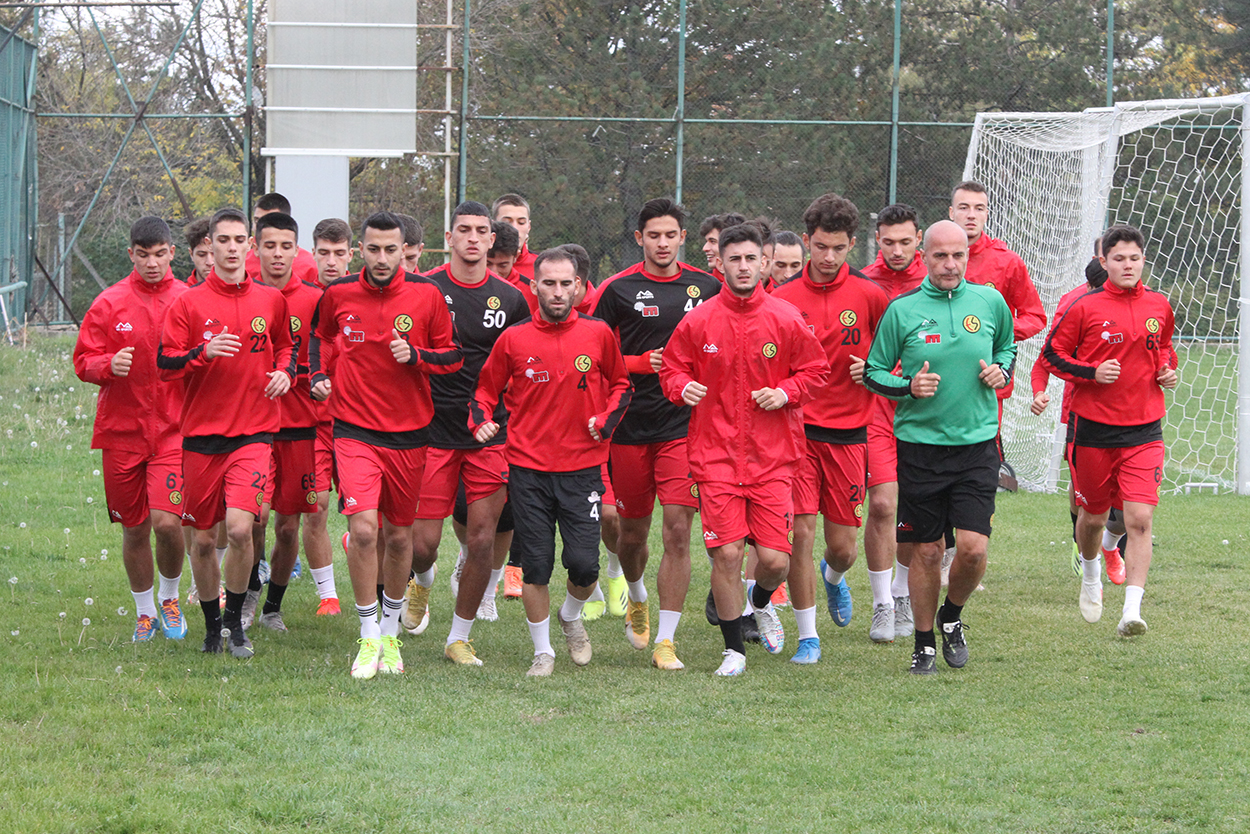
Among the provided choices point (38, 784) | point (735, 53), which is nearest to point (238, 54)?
point (735, 53)

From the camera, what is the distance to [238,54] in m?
23.7

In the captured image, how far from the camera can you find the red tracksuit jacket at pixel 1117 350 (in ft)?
25.3

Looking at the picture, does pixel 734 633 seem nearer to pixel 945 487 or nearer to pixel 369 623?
pixel 945 487

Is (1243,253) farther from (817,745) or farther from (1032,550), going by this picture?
(817,745)

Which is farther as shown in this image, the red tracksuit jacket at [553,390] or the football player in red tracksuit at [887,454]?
the football player in red tracksuit at [887,454]

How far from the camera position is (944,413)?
6727 mm

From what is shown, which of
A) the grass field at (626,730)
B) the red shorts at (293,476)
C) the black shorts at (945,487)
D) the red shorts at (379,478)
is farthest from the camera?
the red shorts at (293,476)

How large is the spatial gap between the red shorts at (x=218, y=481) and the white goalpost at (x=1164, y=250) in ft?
29.5

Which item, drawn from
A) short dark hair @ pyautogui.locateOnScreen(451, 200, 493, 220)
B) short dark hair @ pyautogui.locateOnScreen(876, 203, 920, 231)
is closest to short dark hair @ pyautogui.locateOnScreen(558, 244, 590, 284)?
short dark hair @ pyautogui.locateOnScreen(451, 200, 493, 220)

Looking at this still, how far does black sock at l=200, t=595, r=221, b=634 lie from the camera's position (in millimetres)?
7156

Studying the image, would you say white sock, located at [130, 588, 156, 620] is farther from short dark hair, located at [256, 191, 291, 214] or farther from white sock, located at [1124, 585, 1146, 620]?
white sock, located at [1124, 585, 1146, 620]

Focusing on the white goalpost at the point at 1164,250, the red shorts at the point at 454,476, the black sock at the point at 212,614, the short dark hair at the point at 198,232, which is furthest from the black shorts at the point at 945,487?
the white goalpost at the point at 1164,250

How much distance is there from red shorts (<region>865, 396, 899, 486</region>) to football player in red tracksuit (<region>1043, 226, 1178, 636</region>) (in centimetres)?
99

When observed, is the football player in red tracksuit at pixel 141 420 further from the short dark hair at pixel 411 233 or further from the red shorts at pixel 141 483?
the short dark hair at pixel 411 233
